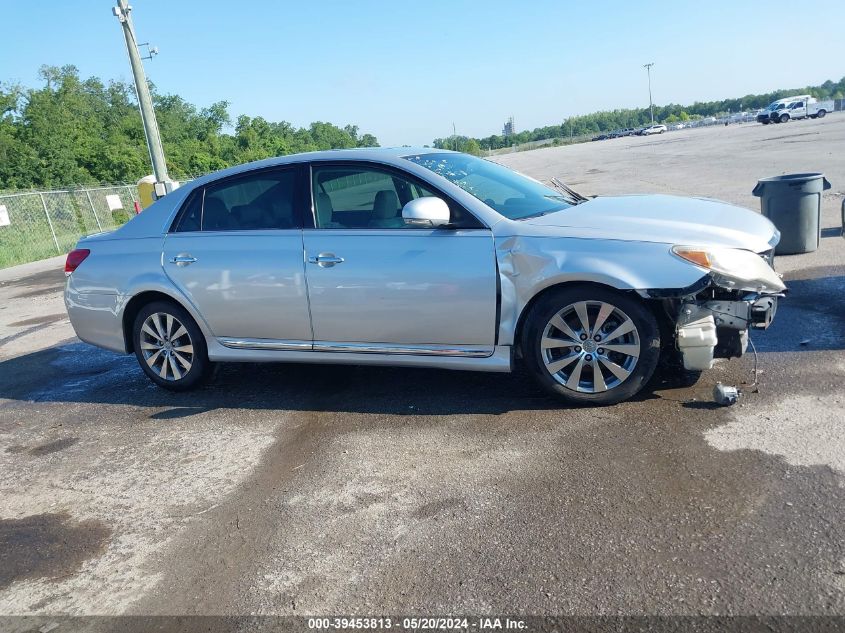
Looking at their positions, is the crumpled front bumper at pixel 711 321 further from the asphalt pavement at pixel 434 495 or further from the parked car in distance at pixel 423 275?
the asphalt pavement at pixel 434 495

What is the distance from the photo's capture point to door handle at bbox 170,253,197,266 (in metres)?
5.54

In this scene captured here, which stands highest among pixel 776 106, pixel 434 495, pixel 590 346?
pixel 776 106

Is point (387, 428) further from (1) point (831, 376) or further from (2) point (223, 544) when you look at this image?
(1) point (831, 376)

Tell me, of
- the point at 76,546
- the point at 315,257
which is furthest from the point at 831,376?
the point at 76,546

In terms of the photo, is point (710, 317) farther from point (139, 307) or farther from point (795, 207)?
point (795, 207)

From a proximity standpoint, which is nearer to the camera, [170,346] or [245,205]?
[245,205]

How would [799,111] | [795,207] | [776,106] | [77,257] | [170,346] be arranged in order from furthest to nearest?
[776,106] → [799,111] → [795,207] → [77,257] → [170,346]

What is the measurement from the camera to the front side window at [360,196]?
500 cm

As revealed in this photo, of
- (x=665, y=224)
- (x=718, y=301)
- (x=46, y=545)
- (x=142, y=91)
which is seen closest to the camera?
(x=46, y=545)

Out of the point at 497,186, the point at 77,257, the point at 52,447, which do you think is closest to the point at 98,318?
the point at 77,257

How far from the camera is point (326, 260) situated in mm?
5051

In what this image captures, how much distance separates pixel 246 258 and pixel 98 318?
5.41 feet

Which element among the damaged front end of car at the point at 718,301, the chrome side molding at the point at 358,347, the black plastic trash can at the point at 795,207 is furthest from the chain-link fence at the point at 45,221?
the damaged front end of car at the point at 718,301

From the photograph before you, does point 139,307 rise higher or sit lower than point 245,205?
lower
